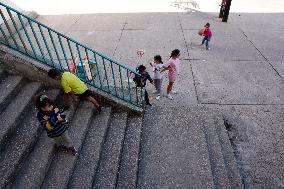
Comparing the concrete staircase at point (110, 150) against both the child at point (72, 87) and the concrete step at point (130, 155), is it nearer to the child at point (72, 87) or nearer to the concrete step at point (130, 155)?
the concrete step at point (130, 155)

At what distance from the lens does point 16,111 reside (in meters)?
4.23

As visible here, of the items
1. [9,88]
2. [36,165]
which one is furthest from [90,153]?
[9,88]

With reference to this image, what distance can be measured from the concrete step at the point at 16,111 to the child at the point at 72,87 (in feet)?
2.07

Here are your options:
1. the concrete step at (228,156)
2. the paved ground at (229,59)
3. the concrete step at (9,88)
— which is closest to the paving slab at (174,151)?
the concrete step at (228,156)

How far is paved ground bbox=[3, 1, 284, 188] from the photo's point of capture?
509 centimetres

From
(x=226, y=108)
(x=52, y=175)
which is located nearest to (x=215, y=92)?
(x=226, y=108)

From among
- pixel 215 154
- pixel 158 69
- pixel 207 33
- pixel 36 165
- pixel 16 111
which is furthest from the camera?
pixel 207 33

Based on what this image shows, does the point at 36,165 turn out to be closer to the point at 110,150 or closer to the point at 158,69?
the point at 110,150

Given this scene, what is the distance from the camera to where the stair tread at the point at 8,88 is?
170 inches

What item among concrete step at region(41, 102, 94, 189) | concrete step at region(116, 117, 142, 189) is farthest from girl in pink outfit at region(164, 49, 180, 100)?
concrete step at region(41, 102, 94, 189)

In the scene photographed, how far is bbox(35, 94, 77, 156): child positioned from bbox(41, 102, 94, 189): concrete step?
8.5 inches

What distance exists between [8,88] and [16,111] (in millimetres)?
576

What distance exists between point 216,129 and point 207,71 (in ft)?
8.01

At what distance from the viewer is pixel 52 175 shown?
A: 3.81 meters
